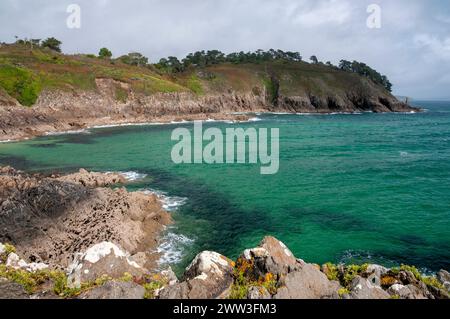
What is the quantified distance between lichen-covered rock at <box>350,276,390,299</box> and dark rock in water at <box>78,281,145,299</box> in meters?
7.40

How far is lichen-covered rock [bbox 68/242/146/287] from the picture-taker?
14.5 metres

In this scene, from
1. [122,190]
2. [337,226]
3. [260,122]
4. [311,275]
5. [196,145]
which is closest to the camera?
[311,275]

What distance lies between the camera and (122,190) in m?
33.7

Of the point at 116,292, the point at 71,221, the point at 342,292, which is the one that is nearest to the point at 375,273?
the point at 342,292

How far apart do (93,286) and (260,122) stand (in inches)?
4095

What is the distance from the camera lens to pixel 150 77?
134m

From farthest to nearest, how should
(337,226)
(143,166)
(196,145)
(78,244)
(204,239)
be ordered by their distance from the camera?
(196,145) → (143,166) → (337,226) → (204,239) → (78,244)

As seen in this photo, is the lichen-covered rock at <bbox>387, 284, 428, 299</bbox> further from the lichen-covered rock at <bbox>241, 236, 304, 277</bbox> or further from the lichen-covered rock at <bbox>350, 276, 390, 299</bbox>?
the lichen-covered rock at <bbox>241, 236, 304, 277</bbox>

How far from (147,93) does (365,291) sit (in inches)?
4552

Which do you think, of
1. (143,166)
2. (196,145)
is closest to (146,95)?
(196,145)

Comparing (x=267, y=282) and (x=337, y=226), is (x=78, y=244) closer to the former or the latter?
(x=267, y=282)

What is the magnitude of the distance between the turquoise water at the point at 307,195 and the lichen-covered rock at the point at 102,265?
9109 millimetres

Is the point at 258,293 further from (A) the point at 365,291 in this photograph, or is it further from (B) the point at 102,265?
(B) the point at 102,265

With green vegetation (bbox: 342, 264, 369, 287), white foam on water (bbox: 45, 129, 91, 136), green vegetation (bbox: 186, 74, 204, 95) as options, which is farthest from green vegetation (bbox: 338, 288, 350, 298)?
green vegetation (bbox: 186, 74, 204, 95)
